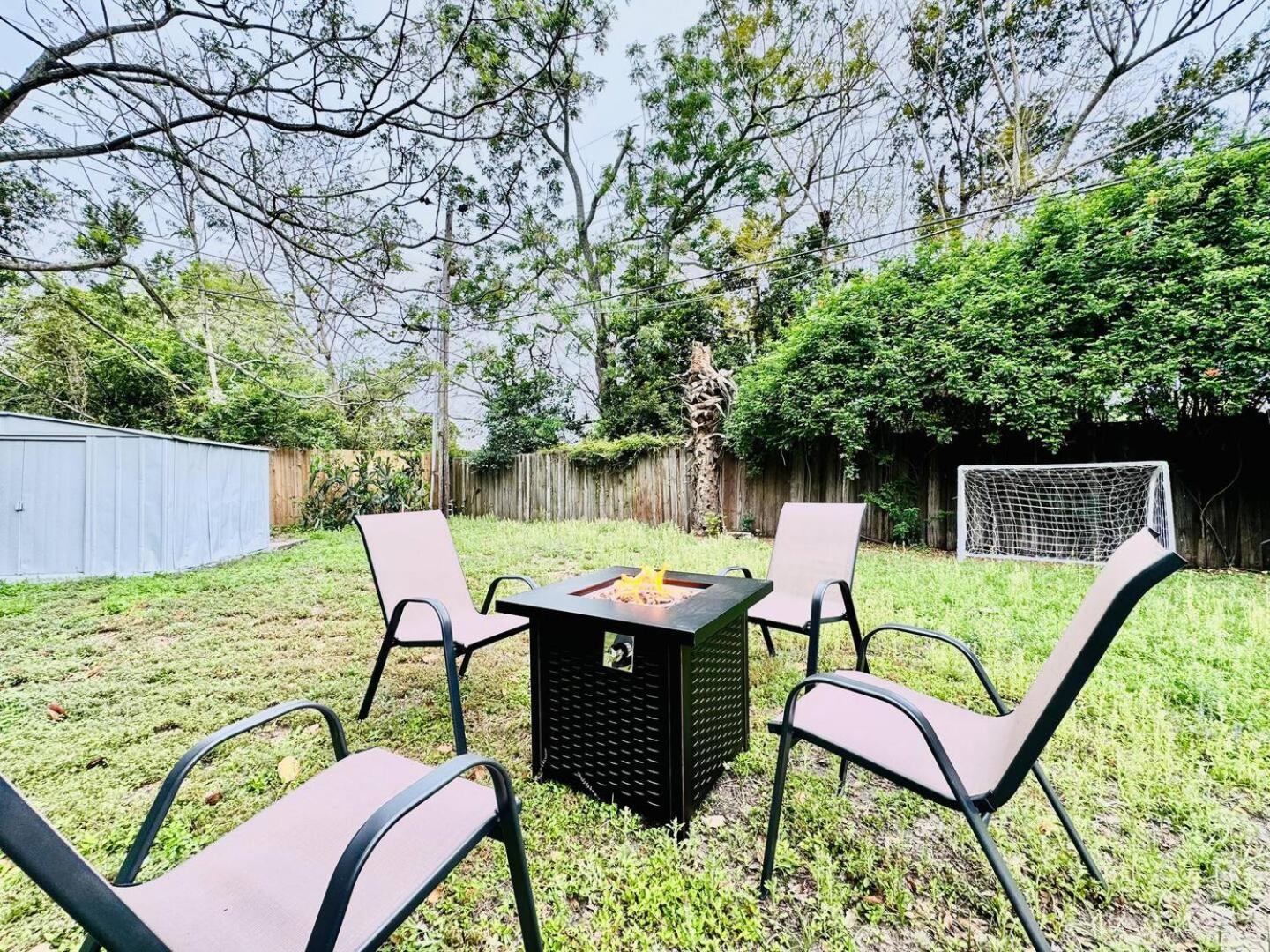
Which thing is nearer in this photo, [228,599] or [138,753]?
[138,753]

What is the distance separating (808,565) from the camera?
9.68 ft

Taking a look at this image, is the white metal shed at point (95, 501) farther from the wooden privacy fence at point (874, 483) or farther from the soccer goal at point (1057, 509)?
the soccer goal at point (1057, 509)

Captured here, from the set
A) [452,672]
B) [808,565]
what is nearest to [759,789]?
[452,672]

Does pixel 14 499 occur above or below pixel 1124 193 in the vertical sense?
below

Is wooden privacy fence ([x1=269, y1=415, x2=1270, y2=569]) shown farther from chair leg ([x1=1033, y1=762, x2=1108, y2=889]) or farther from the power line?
chair leg ([x1=1033, y1=762, x2=1108, y2=889])

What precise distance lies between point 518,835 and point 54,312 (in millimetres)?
11428

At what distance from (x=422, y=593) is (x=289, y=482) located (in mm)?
8910

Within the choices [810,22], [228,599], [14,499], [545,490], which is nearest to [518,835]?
[228,599]

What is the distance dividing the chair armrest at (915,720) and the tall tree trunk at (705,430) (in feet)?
21.4

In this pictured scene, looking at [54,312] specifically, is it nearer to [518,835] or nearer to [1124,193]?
[518,835]

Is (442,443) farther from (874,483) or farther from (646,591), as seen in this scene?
(646,591)

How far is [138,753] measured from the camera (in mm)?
2023

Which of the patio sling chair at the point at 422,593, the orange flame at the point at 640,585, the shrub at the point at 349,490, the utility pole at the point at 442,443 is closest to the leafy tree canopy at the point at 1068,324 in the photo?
the orange flame at the point at 640,585

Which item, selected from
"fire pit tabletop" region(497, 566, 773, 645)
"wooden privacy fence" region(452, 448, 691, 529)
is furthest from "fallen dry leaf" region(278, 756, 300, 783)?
"wooden privacy fence" region(452, 448, 691, 529)
